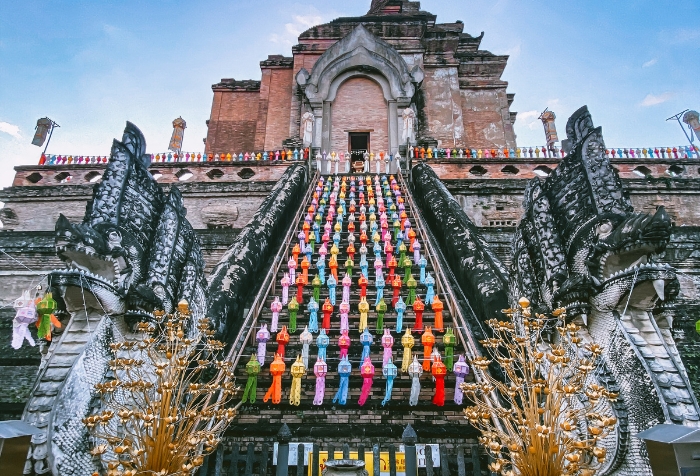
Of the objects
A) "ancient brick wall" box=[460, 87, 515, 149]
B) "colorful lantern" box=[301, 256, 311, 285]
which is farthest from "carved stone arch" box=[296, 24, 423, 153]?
"colorful lantern" box=[301, 256, 311, 285]

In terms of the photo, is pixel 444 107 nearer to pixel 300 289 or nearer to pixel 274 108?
pixel 274 108

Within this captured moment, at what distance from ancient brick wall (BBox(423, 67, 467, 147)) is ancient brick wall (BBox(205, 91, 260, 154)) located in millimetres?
7112

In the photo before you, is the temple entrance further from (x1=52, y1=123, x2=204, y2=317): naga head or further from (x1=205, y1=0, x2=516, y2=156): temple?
(x1=52, y1=123, x2=204, y2=317): naga head

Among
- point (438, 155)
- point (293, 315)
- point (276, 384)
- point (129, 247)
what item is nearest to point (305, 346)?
point (276, 384)

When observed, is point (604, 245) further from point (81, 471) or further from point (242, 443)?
point (81, 471)

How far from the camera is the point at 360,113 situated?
592 inches

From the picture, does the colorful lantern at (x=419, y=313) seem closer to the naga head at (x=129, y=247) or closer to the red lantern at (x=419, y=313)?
the red lantern at (x=419, y=313)

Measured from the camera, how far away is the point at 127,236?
3.94 meters

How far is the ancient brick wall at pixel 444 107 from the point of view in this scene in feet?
51.0

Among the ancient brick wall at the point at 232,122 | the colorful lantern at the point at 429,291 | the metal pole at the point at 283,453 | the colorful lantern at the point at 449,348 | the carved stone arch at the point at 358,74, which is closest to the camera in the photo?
the metal pole at the point at 283,453

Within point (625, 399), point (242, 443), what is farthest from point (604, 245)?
point (242, 443)

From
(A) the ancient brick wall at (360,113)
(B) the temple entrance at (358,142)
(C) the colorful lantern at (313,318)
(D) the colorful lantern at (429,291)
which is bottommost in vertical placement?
(C) the colorful lantern at (313,318)

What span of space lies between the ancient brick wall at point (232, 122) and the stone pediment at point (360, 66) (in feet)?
13.1

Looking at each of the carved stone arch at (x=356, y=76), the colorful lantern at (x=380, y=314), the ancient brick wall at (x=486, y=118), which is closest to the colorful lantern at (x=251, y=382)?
the colorful lantern at (x=380, y=314)
